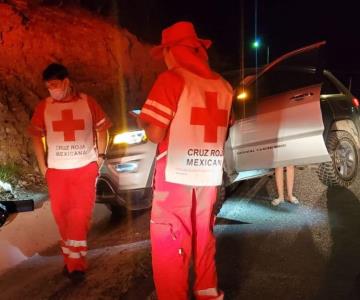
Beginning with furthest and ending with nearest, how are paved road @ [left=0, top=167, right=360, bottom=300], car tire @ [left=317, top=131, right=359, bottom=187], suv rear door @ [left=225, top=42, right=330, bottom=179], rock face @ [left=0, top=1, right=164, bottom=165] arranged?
rock face @ [left=0, top=1, right=164, bottom=165] < car tire @ [left=317, top=131, right=359, bottom=187] < suv rear door @ [left=225, top=42, right=330, bottom=179] < paved road @ [left=0, top=167, right=360, bottom=300]

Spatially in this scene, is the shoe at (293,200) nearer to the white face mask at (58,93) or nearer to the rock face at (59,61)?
the rock face at (59,61)

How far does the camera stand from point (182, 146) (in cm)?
281

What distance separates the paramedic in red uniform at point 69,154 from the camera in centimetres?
385

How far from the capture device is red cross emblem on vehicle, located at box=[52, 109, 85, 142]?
3.85 metres

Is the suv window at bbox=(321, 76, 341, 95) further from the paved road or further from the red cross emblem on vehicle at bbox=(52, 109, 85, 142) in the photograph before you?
the red cross emblem on vehicle at bbox=(52, 109, 85, 142)

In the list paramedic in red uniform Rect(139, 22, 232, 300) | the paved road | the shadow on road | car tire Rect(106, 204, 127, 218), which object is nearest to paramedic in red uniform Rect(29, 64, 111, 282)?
the paved road

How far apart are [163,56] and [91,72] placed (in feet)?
25.2

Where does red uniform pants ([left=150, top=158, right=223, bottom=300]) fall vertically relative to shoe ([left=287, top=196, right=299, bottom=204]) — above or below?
above

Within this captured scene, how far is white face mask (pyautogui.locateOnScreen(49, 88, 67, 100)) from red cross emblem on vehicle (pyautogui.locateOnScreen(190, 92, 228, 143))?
4.89 feet

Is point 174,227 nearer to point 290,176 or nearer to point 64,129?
point 64,129

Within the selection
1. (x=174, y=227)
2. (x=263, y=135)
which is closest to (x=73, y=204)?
(x=174, y=227)

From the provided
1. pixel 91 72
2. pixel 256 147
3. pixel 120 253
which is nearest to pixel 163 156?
pixel 120 253

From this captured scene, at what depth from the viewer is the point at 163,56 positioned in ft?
9.71

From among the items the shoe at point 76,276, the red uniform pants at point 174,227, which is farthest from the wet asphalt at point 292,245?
the shoe at point 76,276
